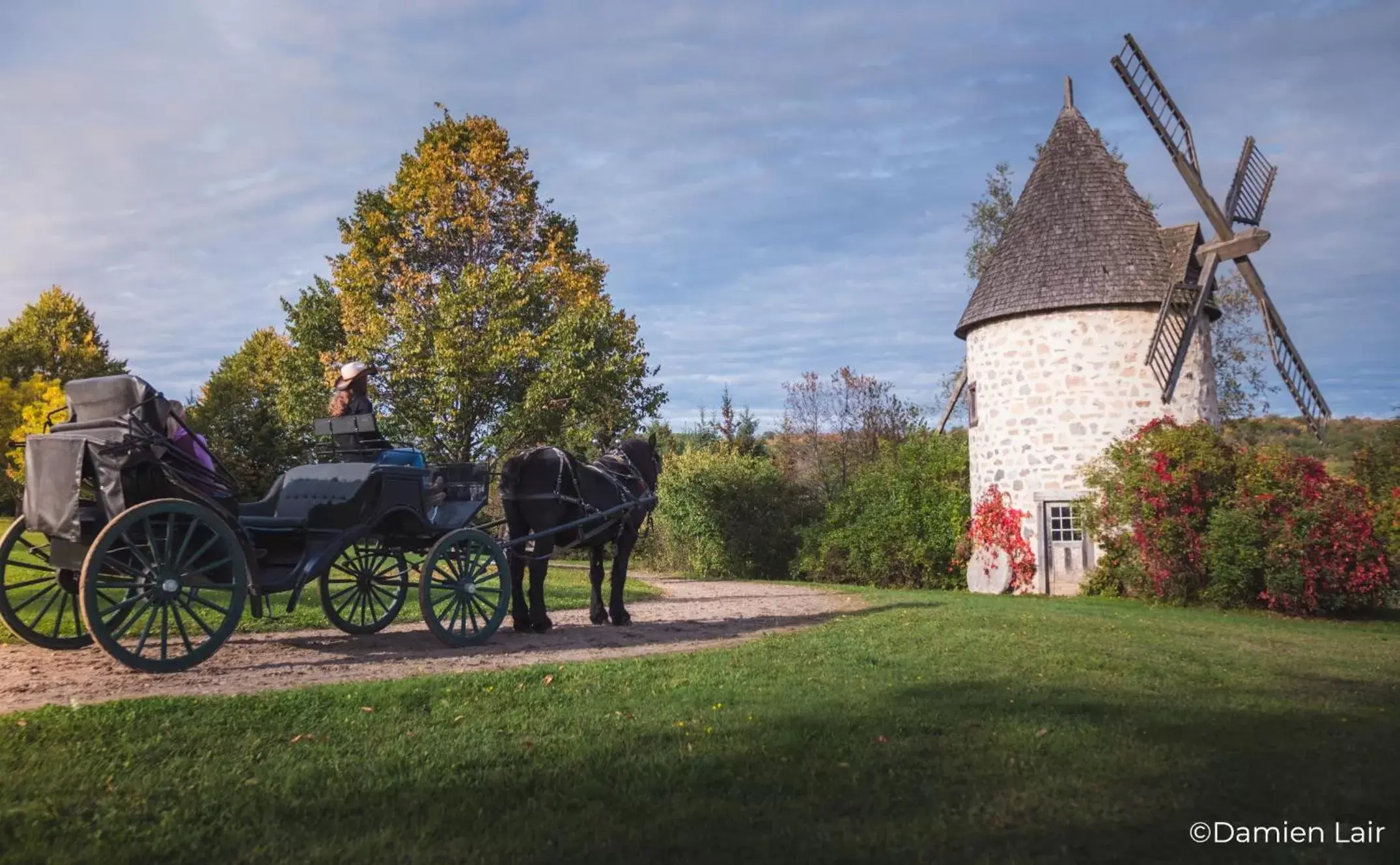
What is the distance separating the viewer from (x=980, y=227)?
1267 inches

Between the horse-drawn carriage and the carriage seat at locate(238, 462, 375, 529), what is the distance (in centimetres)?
1

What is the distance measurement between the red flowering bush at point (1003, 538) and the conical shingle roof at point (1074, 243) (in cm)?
421

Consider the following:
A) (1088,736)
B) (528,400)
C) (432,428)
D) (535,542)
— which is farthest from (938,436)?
(1088,736)

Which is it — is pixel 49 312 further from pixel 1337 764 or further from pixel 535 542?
pixel 1337 764

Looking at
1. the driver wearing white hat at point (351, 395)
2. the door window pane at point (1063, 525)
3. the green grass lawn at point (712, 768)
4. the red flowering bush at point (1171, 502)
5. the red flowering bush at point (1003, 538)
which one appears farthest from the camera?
the red flowering bush at point (1003, 538)

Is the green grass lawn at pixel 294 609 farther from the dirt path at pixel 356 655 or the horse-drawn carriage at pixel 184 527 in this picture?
the dirt path at pixel 356 655

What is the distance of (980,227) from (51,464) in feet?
100

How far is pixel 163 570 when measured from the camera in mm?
6332

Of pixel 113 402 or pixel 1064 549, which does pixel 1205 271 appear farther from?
pixel 113 402

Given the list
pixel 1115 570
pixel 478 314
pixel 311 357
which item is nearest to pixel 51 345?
pixel 311 357

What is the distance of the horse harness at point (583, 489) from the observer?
9.41 metres

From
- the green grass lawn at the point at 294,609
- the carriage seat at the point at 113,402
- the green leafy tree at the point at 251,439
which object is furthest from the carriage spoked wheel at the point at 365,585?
the green leafy tree at the point at 251,439

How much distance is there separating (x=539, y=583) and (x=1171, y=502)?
41.2 feet

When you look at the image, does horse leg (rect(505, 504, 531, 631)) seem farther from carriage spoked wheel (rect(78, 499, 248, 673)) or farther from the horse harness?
carriage spoked wheel (rect(78, 499, 248, 673))
